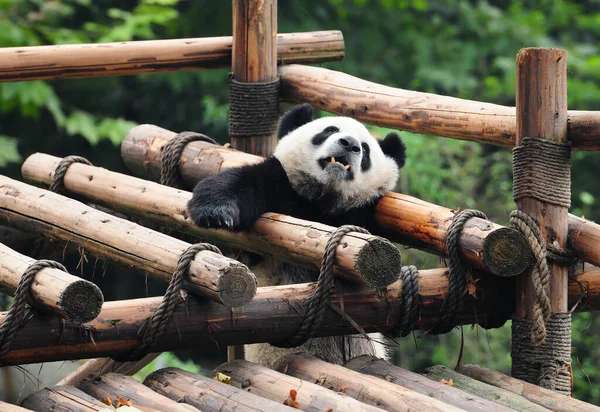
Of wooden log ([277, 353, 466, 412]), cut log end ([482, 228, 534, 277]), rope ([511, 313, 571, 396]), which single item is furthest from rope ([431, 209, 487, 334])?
wooden log ([277, 353, 466, 412])

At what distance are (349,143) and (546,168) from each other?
0.98 metres

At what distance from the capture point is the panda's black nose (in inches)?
171

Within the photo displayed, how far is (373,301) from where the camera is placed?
12.0ft

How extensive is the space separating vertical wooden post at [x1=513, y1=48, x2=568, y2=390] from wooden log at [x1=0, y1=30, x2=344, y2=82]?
192 centimetres

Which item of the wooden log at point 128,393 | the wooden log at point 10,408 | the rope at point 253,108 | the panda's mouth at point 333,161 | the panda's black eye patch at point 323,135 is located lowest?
the wooden log at point 10,408

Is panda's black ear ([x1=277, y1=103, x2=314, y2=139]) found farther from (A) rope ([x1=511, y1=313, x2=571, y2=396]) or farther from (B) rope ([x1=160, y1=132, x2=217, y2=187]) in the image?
(A) rope ([x1=511, y1=313, x2=571, y2=396])

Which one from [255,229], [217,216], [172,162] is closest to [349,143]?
[255,229]

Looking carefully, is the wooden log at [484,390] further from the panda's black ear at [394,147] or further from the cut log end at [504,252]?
the panda's black ear at [394,147]

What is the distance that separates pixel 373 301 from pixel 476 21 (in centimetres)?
767

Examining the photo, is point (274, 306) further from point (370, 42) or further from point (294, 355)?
point (370, 42)

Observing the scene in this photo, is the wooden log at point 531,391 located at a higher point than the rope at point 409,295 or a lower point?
lower

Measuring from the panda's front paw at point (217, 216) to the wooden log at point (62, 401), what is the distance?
928 millimetres

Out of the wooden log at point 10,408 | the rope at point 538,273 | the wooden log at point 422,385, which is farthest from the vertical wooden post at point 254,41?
the wooden log at point 10,408

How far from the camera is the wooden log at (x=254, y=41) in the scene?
5.04m
